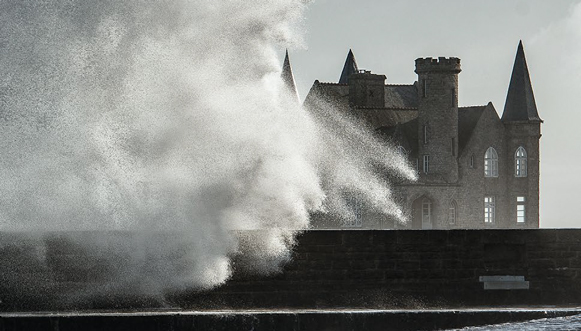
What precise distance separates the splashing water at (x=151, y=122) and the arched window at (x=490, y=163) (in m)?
50.9

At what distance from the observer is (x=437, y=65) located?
217 feet

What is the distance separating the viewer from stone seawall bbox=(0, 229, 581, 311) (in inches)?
520

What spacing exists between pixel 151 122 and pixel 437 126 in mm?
50539

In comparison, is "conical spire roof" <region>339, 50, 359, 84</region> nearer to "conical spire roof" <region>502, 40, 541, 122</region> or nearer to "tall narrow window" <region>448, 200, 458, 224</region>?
"conical spire roof" <region>502, 40, 541, 122</region>

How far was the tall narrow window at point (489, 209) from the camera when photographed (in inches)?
2655

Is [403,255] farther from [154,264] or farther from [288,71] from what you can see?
[288,71]

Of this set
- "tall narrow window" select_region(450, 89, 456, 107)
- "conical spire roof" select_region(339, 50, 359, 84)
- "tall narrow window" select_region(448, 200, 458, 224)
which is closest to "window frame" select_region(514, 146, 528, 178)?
"tall narrow window" select_region(448, 200, 458, 224)

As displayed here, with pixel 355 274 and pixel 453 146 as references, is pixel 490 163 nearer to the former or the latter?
pixel 453 146

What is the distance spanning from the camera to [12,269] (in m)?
13.1

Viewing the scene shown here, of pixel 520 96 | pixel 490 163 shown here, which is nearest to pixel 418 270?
pixel 490 163

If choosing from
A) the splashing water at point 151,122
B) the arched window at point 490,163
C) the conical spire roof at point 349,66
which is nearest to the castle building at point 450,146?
the arched window at point 490,163

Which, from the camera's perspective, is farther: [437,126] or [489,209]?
[489,209]

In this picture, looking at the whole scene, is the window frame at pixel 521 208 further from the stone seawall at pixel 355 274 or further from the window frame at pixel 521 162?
the stone seawall at pixel 355 274

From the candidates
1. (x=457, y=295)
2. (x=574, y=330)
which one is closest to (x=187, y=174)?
(x=457, y=295)
